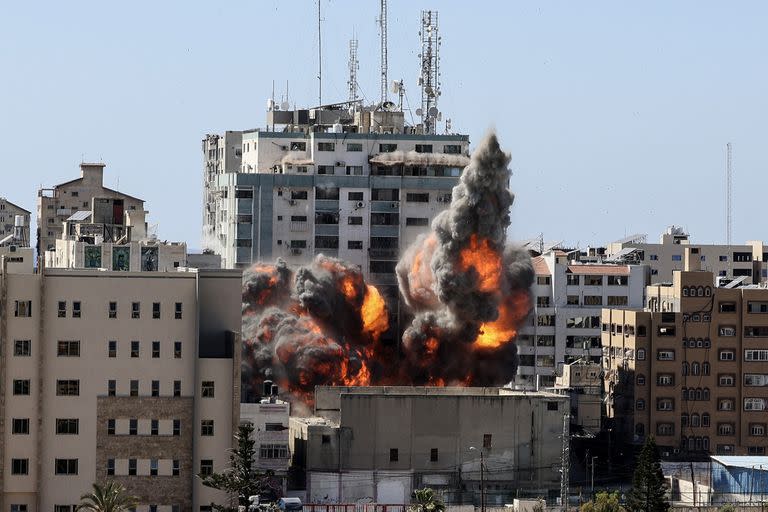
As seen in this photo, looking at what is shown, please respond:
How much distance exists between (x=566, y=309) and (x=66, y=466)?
60.6m

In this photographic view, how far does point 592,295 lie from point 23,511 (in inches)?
2497

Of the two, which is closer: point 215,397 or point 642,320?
point 215,397

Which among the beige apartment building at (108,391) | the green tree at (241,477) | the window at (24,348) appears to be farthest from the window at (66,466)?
the green tree at (241,477)

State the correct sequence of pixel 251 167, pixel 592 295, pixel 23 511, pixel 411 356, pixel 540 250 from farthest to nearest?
pixel 540 250, pixel 251 167, pixel 592 295, pixel 411 356, pixel 23 511

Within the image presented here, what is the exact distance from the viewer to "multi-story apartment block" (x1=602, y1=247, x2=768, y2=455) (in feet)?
478

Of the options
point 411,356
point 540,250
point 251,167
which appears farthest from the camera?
point 540,250

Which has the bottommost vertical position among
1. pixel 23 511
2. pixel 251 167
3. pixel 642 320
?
A: pixel 23 511

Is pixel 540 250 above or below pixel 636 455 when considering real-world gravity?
above

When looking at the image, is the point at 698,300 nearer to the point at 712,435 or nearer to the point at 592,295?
the point at 712,435

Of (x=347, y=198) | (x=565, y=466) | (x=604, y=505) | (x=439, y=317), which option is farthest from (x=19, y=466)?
(x=347, y=198)

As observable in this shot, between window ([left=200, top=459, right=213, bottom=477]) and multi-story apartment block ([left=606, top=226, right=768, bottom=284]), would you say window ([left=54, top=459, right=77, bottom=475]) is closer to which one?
window ([left=200, top=459, right=213, bottom=477])

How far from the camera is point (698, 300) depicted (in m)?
146

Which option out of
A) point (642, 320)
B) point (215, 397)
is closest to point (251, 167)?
point (642, 320)

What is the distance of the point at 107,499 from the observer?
10475 centimetres
